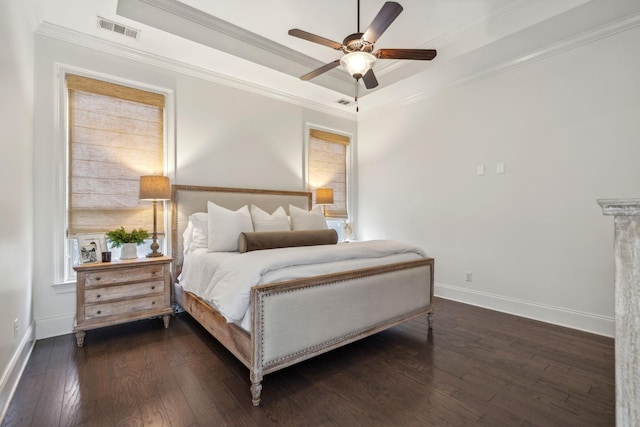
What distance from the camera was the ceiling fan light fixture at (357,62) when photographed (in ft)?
7.84

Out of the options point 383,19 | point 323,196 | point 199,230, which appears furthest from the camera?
point 323,196

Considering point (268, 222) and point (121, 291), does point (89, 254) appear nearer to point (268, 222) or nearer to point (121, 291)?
point (121, 291)

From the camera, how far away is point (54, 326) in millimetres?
2748

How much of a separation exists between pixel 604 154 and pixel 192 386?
398cm

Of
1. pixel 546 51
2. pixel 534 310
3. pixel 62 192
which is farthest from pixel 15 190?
pixel 546 51

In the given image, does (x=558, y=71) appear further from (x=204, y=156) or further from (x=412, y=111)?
(x=204, y=156)

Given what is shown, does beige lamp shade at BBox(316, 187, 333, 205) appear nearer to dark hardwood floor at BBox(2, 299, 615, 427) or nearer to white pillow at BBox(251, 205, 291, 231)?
white pillow at BBox(251, 205, 291, 231)

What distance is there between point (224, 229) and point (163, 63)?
2048 millimetres

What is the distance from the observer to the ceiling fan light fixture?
7.84ft

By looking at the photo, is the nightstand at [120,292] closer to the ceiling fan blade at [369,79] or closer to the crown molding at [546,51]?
the ceiling fan blade at [369,79]

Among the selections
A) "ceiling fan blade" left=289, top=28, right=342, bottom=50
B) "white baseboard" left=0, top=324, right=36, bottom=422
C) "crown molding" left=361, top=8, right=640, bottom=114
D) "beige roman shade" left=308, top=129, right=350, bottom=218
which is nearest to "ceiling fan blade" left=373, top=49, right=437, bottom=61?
"ceiling fan blade" left=289, top=28, right=342, bottom=50

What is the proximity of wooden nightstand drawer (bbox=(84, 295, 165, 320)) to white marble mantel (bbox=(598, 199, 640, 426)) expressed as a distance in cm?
319

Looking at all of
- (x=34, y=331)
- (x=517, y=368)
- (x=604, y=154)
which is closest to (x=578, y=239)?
(x=604, y=154)

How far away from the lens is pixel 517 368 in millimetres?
2201
